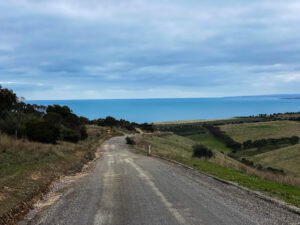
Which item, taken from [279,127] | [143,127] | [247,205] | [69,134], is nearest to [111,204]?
[247,205]

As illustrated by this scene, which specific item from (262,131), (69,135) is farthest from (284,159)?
(262,131)

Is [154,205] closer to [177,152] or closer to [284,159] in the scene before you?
[177,152]

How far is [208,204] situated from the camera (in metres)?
11.6

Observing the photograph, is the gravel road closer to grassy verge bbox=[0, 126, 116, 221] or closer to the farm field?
grassy verge bbox=[0, 126, 116, 221]

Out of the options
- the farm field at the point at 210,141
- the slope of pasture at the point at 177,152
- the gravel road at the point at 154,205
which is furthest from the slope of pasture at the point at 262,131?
the gravel road at the point at 154,205

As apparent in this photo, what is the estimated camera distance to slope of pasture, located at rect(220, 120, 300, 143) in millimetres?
112938

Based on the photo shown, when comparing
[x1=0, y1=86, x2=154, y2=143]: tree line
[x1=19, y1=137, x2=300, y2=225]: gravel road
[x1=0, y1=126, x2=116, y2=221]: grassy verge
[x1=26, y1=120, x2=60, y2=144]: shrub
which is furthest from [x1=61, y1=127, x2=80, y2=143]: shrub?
[x1=19, y1=137, x2=300, y2=225]: gravel road

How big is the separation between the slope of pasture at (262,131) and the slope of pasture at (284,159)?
81.2 ft

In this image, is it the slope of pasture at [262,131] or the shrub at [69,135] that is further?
the slope of pasture at [262,131]

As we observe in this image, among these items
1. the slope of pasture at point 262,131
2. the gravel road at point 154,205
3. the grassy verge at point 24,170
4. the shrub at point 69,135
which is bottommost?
the gravel road at point 154,205

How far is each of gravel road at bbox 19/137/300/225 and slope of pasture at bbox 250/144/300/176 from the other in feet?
179

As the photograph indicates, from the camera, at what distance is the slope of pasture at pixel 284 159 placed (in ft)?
230

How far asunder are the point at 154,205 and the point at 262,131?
373 feet

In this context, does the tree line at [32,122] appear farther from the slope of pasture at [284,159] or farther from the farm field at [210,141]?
the farm field at [210,141]
